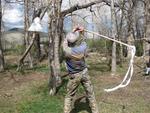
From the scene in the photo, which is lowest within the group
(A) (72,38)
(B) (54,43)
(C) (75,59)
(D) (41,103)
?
(D) (41,103)

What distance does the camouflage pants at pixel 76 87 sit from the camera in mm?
10711

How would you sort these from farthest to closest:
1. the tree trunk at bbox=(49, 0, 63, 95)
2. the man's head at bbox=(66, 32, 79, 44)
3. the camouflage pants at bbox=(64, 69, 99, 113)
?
the tree trunk at bbox=(49, 0, 63, 95)
the camouflage pants at bbox=(64, 69, 99, 113)
the man's head at bbox=(66, 32, 79, 44)

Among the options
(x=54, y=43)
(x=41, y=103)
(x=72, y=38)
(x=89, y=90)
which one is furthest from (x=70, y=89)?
(x=54, y=43)

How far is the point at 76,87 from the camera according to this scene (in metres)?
10.9

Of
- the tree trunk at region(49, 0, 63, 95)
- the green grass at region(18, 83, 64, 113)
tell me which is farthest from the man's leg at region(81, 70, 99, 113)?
the tree trunk at region(49, 0, 63, 95)

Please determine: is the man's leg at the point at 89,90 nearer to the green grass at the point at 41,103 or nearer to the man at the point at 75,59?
the man at the point at 75,59

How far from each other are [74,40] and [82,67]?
0.71 metres

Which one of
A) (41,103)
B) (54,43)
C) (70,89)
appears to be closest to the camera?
(70,89)

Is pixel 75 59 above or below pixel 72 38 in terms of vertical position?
below

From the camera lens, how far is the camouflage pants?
10711mm

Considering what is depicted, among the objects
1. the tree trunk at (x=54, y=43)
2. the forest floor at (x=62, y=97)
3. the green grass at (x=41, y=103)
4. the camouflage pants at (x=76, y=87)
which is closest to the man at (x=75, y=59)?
the camouflage pants at (x=76, y=87)

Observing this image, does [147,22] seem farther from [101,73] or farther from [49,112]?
[49,112]

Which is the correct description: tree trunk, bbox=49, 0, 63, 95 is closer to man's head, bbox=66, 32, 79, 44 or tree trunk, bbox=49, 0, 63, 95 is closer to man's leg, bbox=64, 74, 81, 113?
man's leg, bbox=64, 74, 81, 113

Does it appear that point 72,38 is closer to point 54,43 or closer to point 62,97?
point 62,97
